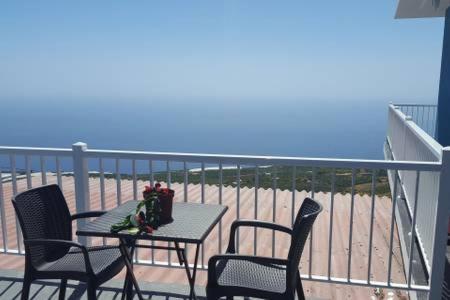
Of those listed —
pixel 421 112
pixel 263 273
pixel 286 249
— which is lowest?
pixel 286 249

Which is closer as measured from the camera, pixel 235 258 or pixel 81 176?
pixel 235 258

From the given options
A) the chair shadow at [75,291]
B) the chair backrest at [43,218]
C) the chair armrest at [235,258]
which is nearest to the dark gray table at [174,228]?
the chair armrest at [235,258]

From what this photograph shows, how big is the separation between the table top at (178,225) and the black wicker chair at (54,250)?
0.15 metres

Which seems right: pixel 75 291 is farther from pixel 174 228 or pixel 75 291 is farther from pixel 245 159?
pixel 245 159

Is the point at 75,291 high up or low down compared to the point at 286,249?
up

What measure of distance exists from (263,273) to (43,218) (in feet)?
4.67

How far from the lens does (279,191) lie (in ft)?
28.0

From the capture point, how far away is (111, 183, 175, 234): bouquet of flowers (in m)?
2.20

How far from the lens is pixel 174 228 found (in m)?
2.23

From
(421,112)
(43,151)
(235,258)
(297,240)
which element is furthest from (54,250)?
(421,112)

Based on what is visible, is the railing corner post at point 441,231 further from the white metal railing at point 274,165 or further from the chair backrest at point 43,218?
the chair backrest at point 43,218

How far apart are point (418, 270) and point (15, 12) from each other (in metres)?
47.0

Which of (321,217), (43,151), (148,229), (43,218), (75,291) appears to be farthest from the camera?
(321,217)

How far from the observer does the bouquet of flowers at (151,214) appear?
86.5 inches
